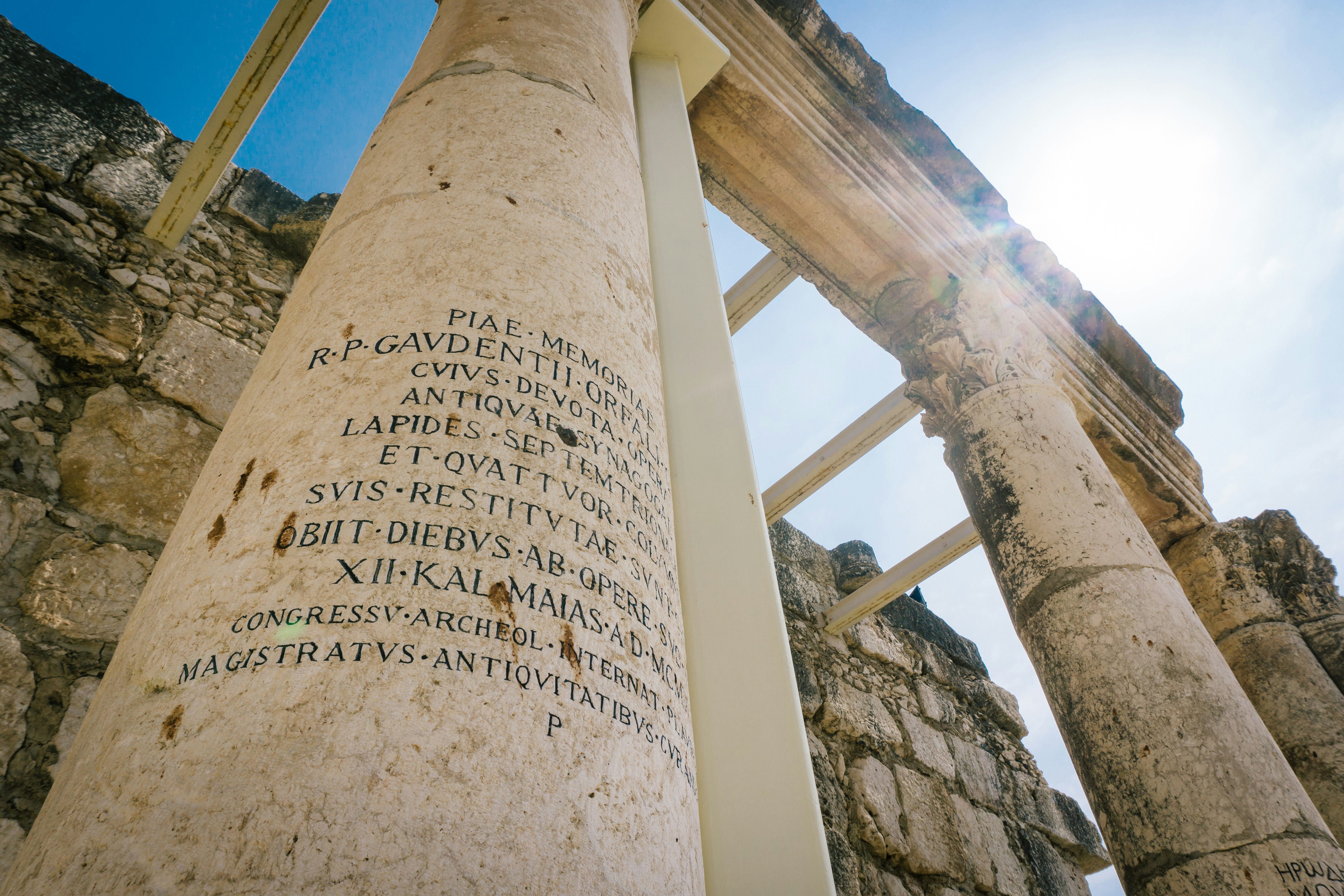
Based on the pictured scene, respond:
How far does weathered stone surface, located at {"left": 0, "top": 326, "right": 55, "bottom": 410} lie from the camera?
7.63 feet

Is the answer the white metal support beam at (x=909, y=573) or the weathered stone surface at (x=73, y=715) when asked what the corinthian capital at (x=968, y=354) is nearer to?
the white metal support beam at (x=909, y=573)

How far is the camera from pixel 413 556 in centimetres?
98

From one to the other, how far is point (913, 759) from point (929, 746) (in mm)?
296

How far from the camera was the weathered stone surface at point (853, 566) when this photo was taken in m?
5.96

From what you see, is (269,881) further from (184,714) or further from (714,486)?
(714,486)

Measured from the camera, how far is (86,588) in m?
2.21

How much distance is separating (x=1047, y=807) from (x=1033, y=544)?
348 cm

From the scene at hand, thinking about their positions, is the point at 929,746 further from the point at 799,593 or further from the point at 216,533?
the point at 216,533

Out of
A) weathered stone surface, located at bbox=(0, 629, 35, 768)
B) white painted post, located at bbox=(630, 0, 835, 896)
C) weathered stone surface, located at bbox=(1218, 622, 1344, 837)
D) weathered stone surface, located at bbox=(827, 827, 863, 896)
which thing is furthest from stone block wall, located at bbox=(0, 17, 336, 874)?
weathered stone surface, located at bbox=(1218, 622, 1344, 837)

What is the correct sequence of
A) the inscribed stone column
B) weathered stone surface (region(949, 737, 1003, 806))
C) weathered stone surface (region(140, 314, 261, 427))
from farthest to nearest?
weathered stone surface (region(949, 737, 1003, 806)), weathered stone surface (region(140, 314, 261, 427)), the inscribed stone column

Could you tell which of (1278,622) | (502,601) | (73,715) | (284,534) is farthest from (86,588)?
(1278,622)

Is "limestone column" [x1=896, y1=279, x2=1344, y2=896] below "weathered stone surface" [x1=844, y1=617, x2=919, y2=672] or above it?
below

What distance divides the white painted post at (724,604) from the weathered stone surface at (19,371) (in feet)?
6.43

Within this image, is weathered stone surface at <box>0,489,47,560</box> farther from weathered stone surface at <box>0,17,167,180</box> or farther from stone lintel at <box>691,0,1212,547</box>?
stone lintel at <box>691,0,1212,547</box>
